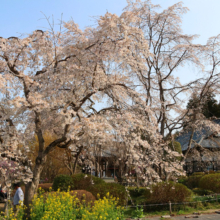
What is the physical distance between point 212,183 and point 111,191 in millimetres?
4944

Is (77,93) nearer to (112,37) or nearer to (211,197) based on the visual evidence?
(112,37)

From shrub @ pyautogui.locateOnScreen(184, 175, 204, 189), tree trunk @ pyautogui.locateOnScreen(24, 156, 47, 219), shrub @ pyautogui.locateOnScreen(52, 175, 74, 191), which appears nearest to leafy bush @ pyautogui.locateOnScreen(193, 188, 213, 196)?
shrub @ pyautogui.locateOnScreen(184, 175, 204, 189)

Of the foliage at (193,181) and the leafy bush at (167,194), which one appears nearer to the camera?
the leafy bush at (167,194)

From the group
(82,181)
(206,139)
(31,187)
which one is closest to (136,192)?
(82,181)

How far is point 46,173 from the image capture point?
1712 centimetres

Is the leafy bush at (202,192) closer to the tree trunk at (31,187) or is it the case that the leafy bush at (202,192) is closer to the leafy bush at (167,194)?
the leafy bush at (167,194)

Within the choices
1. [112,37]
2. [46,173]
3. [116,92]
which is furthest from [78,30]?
[46,173]

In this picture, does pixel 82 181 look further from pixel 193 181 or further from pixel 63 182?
pixel 193 181

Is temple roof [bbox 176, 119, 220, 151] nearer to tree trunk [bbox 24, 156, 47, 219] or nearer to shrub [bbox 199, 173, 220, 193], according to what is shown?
shrub [bbox 199, 173, 220, 193]

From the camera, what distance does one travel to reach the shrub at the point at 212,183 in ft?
33.2

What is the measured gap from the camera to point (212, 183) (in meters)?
10.4

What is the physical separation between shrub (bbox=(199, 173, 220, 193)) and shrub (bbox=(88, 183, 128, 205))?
14.5ft

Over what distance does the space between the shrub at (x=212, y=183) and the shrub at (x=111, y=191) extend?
4.43m


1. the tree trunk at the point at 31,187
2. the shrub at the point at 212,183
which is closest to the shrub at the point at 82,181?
the tree trunk at the point at 31,187
